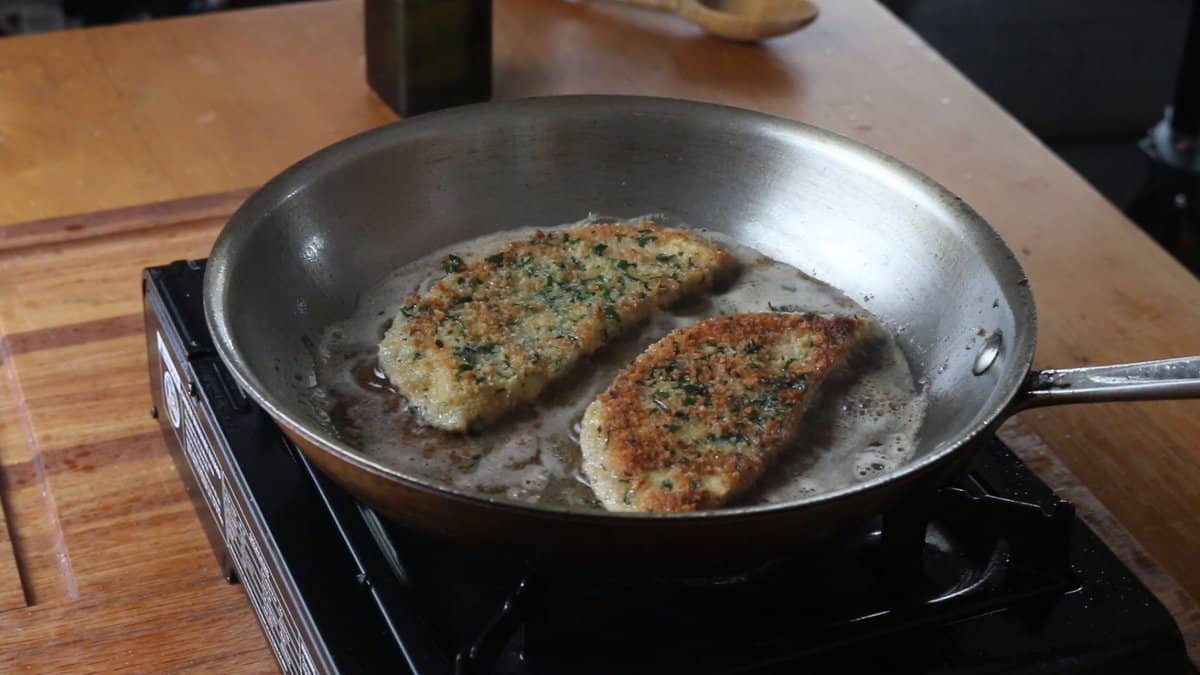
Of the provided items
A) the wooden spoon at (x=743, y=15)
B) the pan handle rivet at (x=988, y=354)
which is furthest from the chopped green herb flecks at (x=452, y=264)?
the wooden spoon at (x=743, y=15)

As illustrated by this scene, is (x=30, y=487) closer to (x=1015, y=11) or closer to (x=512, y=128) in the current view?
(x=512, y=128)

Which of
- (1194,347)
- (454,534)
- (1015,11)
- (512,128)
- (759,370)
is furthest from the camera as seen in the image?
(1015,11)

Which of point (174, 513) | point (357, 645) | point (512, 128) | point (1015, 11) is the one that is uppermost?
point (512, 128)

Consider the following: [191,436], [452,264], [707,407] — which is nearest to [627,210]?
[452,264]

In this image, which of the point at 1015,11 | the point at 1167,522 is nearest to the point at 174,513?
the point at 1167,522

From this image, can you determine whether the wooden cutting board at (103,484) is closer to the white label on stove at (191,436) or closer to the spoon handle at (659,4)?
the white label on stove at (191,436)

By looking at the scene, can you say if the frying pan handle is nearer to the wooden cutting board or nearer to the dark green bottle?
the wooden cutting board

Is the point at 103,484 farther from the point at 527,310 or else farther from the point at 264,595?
the point at 527,310
